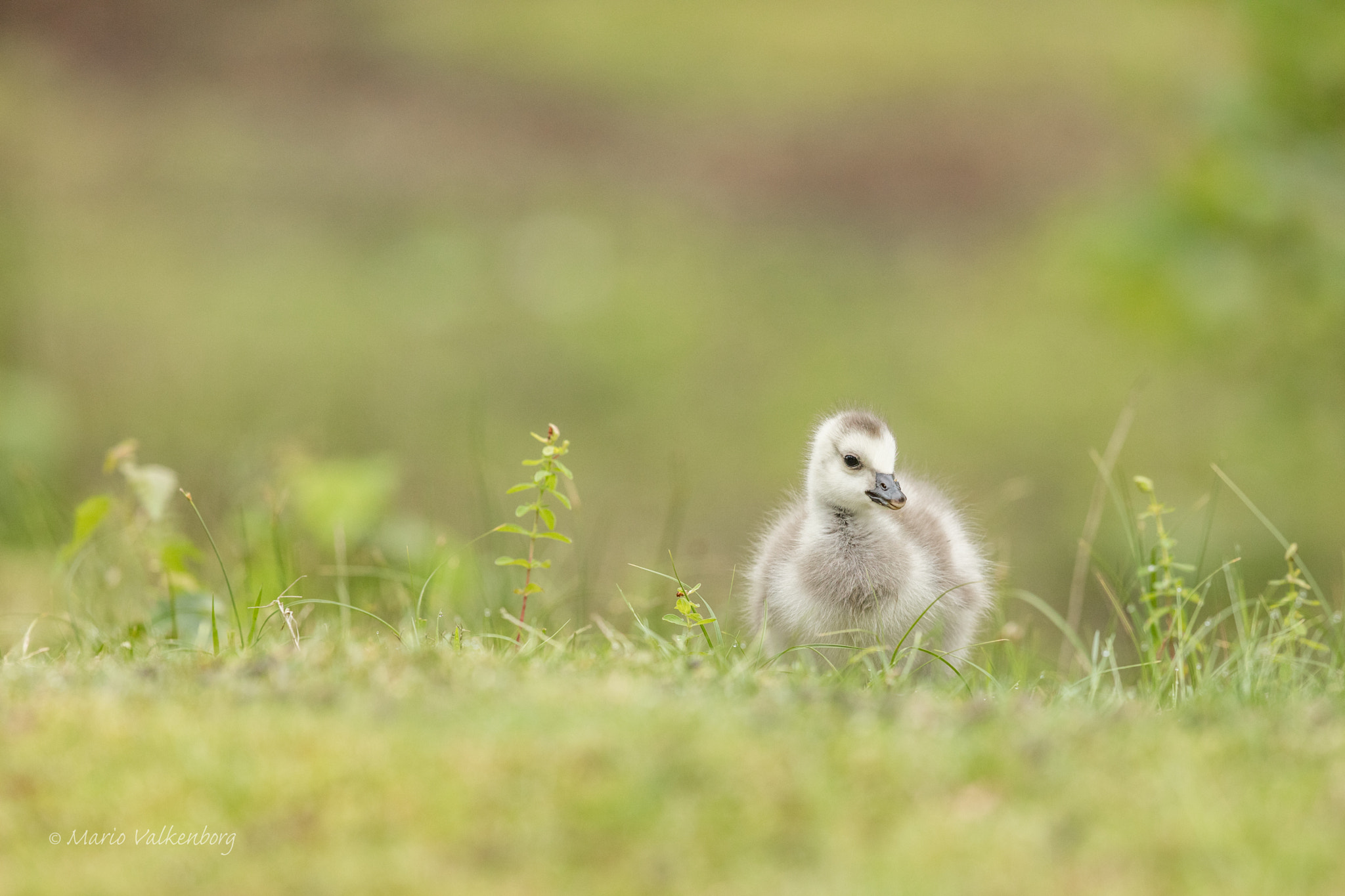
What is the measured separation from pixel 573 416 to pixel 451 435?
1.87 meters

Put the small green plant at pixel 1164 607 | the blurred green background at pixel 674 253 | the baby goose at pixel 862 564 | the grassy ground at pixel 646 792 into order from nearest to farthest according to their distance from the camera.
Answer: the grassy ground at pixel 646 792 < the small green plant at pixel 1164 607 < the baby goose at pixel 862 564 < the blurred green background at pixel 674 253

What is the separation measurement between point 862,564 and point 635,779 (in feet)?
7.47

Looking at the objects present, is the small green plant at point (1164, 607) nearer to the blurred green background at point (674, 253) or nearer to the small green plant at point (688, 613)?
the small green plant at point (688, 613)

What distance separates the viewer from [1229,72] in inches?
436

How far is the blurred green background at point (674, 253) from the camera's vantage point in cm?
1005

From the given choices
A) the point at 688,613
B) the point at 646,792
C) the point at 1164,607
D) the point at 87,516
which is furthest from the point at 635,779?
the point at 87,516

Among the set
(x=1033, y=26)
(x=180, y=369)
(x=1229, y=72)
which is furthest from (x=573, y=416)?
(x=1033, y=26)

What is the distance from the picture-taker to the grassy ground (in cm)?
262

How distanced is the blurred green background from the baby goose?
1.07 metres

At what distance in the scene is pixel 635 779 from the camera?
Answer: 287 cm

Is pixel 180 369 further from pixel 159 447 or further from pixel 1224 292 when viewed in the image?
pixel 1224 292

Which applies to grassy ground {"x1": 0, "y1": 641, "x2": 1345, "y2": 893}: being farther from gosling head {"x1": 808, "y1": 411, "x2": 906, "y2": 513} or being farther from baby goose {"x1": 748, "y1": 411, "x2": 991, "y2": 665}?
gosling head {"x1": 808, "y1": 411, "x2": 906, "y2": 513}

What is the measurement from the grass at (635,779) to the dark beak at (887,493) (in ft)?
3.26

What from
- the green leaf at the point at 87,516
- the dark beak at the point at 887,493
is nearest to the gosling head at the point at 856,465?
the dark beak at the point at 887,493
